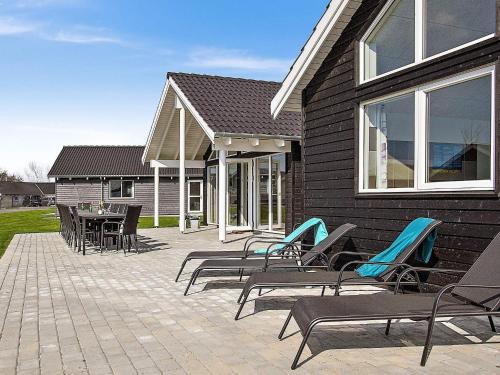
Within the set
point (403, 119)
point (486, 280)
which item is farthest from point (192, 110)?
point (486, 280)

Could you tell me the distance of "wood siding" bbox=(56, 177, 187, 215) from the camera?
3112 cm

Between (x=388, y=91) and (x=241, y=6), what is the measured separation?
28.7 ft

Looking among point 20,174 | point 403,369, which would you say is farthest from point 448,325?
point 20,174

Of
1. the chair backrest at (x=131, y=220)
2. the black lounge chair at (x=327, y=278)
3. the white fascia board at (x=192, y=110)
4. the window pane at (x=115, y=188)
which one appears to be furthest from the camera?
the window pane at (x=115, y=188)

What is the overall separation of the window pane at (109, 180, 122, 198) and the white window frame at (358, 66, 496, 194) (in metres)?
25.8

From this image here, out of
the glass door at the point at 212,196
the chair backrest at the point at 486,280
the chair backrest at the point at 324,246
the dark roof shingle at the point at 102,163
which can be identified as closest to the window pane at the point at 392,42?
the chair backrest at the point at 324,246

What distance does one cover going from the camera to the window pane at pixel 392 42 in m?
6.61

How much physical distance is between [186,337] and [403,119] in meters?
3.98

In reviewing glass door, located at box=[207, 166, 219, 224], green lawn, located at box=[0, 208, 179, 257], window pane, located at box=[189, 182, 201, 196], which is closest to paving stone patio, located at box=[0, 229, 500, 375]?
green lawn, located at box=[0, 208, 179, 257]

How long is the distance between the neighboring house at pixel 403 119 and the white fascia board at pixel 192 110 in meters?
4.36

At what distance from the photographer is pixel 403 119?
6695 millimetres

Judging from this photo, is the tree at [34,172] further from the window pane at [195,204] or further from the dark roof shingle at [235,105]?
the dark roof shingle at [235,105]

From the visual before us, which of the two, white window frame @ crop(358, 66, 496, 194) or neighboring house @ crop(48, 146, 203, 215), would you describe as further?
neighboring house @ crop(48, 146, 203, 215)

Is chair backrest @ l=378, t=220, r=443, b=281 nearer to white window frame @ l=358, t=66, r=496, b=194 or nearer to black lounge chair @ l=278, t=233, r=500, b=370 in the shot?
white window frame @ l=358, t=66, r=496, b=194
